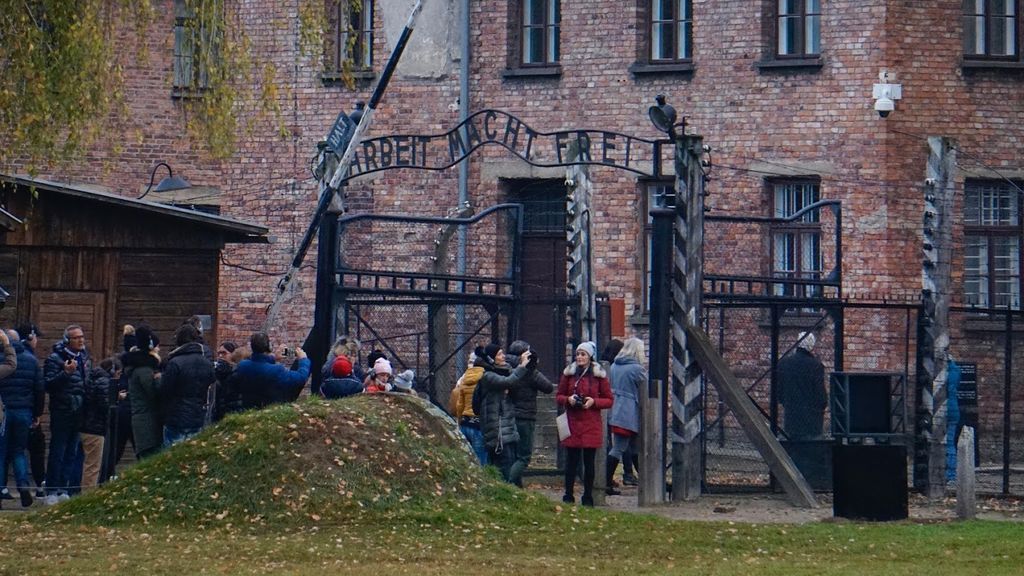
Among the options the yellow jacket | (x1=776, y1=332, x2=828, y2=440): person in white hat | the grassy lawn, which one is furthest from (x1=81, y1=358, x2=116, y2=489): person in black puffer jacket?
(x1=776, y1=332, x2=828, y2=440): person in white hat

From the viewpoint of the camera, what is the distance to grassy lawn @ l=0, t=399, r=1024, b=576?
12.2 metres

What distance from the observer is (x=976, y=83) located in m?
23.9

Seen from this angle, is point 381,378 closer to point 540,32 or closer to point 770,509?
point 770,509

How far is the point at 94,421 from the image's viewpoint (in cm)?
1656

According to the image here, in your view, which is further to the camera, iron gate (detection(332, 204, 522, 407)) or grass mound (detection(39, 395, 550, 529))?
iron gate (detection(332, 204, 522, 407))

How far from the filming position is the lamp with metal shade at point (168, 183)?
25.0 m

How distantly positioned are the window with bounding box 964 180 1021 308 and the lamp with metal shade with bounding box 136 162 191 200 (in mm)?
11251

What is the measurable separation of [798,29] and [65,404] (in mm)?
12697

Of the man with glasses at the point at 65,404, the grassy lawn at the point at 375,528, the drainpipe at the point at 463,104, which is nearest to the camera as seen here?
the grassy lawn at the point at 375,528

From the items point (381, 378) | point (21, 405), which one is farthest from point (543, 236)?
point (21, 405)

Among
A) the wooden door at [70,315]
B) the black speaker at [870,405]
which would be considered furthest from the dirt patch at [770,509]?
the wooden door at [70,315]

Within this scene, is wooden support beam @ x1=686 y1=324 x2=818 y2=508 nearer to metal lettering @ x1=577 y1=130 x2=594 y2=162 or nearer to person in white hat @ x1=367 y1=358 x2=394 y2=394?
metal lettering @ x1=577 y1=130 x2=594 y2=162

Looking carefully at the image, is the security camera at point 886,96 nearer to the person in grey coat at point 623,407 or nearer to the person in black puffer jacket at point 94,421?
the person in grey coat at point 623,407

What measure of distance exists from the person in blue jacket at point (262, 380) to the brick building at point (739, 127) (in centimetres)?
685
